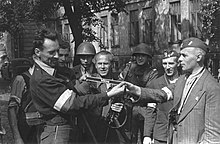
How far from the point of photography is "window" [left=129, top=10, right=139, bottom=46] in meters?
32.3

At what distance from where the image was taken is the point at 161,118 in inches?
263

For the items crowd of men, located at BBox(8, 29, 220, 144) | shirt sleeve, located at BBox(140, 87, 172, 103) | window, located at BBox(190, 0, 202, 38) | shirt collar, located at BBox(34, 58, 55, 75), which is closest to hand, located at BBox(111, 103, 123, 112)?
crowd of men, located at BBox(8, 29, 220, 144)

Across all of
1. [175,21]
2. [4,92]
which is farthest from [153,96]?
[175,21]

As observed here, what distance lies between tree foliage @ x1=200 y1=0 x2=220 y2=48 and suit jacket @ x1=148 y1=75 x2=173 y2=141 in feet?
44.5

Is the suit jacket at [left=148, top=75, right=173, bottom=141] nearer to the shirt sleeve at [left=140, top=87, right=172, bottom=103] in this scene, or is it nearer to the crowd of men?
the crowd of men

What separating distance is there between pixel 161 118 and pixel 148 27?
24570 mm

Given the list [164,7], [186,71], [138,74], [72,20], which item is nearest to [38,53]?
[186,71]

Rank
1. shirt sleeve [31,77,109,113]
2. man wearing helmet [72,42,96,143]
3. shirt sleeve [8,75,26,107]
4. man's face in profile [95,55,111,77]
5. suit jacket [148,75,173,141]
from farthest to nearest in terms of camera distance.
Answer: man's face in profile [95,55,111,77], man wearing helmet [72,42,96,143], suit jacket [148,75,173,141], shirt sleeve [8,75,26,107], shirt sleeve [31,77,109,113]

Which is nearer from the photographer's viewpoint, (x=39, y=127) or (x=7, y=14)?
(x=39, y=127)

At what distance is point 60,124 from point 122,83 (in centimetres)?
81

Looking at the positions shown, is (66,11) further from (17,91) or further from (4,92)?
(17,91)

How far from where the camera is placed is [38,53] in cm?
565

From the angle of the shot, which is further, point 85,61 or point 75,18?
point 75,18

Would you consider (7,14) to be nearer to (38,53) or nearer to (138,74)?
(138,74)
